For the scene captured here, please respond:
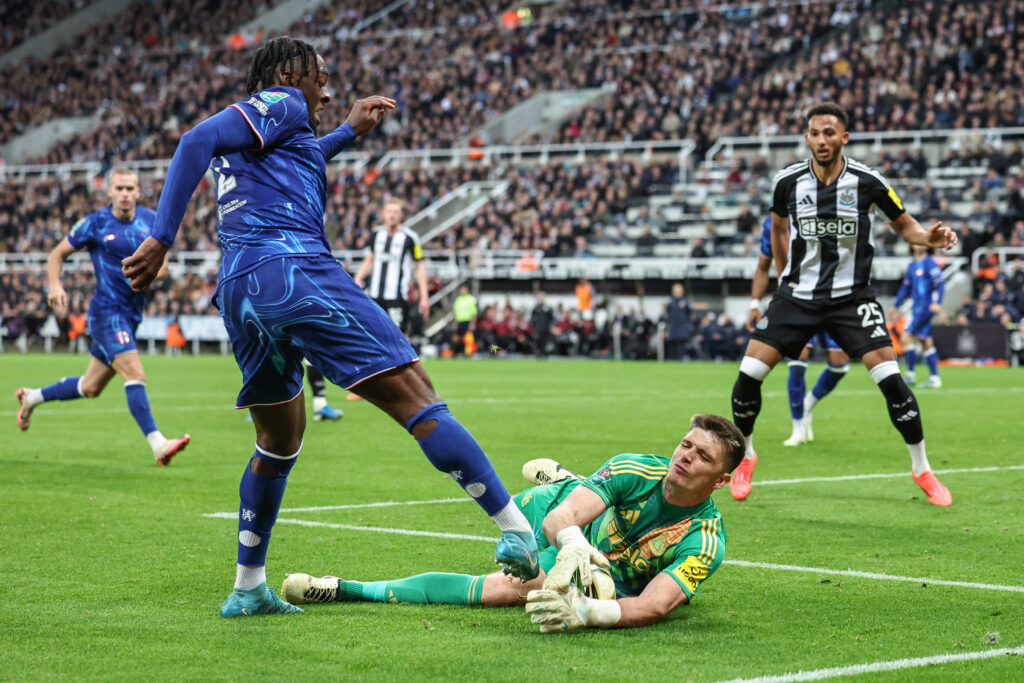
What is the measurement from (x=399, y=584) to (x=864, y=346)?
3903mm

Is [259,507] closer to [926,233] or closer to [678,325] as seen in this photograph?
[926,233]

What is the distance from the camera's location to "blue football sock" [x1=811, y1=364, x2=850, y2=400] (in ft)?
37.6

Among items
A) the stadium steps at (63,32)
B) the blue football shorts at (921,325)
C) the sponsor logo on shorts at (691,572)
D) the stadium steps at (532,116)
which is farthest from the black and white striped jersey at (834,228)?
the stadium steps at (63,32)

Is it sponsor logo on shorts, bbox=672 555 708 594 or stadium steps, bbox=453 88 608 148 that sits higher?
stadium steps, bbox=453 88 608 148

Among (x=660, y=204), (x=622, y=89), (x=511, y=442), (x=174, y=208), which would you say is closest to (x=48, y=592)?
(x=174, y=208)

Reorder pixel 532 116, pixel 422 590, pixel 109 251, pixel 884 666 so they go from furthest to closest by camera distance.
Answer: pixel 532 116 < pixel 109 251 < pixel 422 590 < pixel 884 666

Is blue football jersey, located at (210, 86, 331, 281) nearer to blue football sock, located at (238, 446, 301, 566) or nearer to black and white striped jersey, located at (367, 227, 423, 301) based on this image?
blue football sock, located at (238, 446, 301, 566)

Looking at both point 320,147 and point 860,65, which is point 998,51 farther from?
point 320,147

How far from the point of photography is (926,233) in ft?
24.7

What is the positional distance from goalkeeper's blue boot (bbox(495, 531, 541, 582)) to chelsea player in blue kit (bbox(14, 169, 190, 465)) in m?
6.07

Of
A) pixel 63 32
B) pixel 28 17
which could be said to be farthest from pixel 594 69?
pixel 28 17

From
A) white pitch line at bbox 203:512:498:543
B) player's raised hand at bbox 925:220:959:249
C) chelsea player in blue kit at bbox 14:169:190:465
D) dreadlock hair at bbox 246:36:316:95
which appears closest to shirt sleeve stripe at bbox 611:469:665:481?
white pitch line at bbox 203:512:498:543

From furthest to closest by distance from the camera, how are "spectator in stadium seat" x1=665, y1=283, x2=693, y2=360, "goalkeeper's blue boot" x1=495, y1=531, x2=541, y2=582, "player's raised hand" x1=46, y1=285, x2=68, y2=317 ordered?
"spectator in stadium seat" x1=665, y1=283, x2=693, y2=360 < "player's raised hand" x1=46, y1=285, x2=68, y2=317 < "goalkeeper's blue boot" x1=495, y1=531, x2=541, y2=582

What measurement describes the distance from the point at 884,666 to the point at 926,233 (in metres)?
4.11
